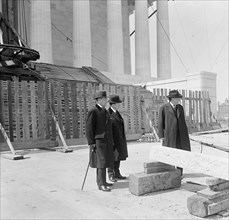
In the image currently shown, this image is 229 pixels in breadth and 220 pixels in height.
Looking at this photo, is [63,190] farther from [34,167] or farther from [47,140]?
[47,140]

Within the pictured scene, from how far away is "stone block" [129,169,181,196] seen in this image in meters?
4.70

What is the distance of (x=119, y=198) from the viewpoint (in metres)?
4.62

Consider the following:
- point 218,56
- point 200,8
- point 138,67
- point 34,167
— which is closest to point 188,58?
point 218,56

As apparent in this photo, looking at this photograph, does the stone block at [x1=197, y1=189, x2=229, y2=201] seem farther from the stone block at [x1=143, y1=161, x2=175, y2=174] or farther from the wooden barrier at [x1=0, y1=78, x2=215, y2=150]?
the wooden barrier at [x1=0, y1=78, x2=215, y2=150]

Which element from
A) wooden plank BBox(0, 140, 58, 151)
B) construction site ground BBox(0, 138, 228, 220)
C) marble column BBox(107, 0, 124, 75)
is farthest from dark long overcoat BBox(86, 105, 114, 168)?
marble column BBox(107, 0, 124, 75)

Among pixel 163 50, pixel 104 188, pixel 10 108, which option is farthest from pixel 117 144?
pixel 163 50

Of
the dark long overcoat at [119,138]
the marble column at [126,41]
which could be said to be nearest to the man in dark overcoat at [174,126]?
the dark long overcoat at [119,138]

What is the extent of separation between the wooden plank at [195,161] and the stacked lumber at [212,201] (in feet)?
0.55

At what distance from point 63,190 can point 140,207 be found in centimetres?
147

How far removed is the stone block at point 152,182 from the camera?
470 centimetres

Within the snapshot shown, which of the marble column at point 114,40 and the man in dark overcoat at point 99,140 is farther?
the marble column at point 114,40

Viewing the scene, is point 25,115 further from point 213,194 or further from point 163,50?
point 163,50

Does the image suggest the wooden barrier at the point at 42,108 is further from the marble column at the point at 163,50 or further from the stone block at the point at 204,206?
the marble column at the point at 163,50

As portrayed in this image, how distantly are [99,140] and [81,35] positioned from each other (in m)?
19.8
